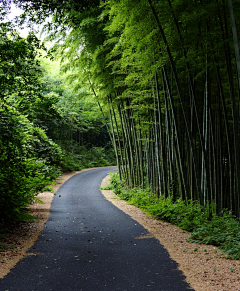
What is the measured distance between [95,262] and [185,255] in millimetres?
1087

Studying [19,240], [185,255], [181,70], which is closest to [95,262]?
[185,255]

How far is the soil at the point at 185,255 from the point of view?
99.1 inches

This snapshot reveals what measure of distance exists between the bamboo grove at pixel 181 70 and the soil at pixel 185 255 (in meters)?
0.98

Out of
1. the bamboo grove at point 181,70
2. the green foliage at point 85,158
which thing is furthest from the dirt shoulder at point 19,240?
the green foliage at point 85,158

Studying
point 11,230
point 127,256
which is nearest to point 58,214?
point 11,230

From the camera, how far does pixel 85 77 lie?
795 centimetres

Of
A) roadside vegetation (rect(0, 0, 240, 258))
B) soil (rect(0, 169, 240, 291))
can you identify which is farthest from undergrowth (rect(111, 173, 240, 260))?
soil (rect(0, 169, 240, 291))

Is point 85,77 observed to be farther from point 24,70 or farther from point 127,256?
point 127,256

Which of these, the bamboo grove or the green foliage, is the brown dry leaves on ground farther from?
the green foliage

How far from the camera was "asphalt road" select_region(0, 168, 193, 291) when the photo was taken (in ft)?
8.19

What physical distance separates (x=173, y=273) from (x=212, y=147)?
3.17m

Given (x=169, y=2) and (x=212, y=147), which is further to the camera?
(x=212, y=147)

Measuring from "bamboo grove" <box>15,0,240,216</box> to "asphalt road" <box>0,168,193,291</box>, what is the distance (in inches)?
61.8

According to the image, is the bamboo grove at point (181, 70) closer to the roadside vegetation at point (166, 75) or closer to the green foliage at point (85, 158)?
the roadside vegetation at point (166, 75)
